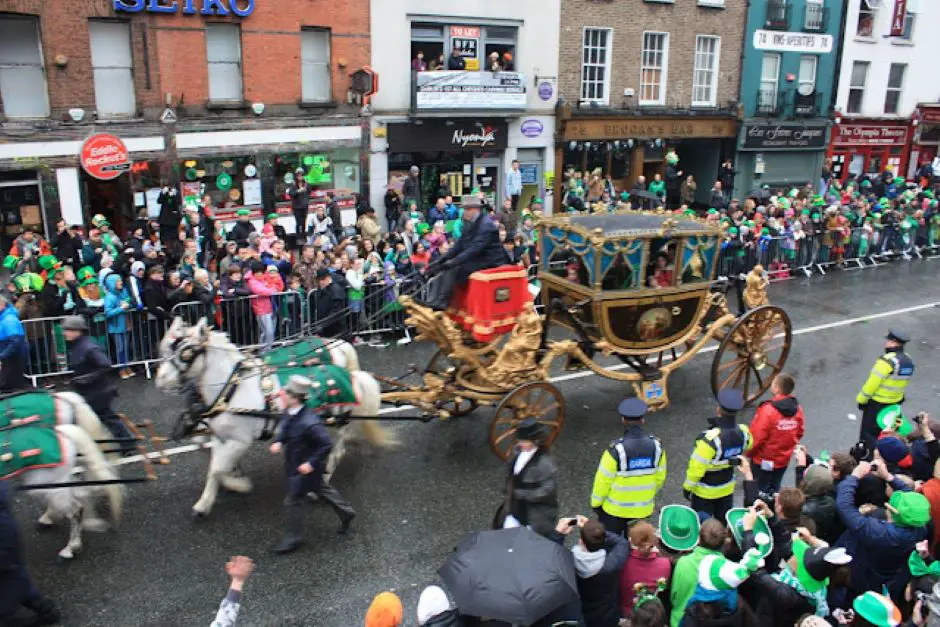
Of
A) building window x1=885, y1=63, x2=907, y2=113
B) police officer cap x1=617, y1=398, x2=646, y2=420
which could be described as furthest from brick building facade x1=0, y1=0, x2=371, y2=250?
building window x1=885, y1=63, x2=907, y2=113

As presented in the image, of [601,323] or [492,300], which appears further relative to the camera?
[601,323]

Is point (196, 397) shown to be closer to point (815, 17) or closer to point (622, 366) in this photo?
point (622, 366)

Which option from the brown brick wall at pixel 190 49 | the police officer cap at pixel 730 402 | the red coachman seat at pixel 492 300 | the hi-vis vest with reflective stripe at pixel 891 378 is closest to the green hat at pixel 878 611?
the police officer cap at pixel 730 402

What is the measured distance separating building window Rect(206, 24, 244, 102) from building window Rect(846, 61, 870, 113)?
848 inches

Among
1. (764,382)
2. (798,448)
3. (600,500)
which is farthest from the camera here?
(764,382)

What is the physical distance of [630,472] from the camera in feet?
19.7

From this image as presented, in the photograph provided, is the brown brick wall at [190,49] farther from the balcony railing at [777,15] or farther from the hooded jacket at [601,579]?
the hooded jacket at [601,579]

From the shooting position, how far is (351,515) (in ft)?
23.9

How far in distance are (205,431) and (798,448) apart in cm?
Answer: 552

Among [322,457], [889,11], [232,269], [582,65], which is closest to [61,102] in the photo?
[232,269]

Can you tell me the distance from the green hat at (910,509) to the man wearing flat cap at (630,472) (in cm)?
163

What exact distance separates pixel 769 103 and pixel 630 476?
2336cm

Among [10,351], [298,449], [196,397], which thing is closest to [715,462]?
[298,449]

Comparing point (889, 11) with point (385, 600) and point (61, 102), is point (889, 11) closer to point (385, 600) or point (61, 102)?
point (61, 102)
